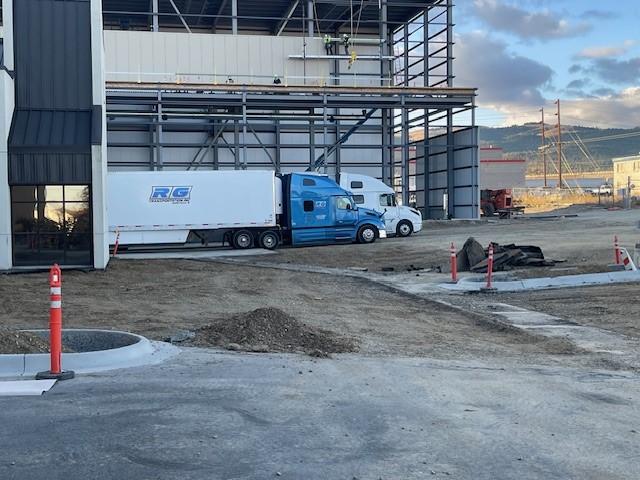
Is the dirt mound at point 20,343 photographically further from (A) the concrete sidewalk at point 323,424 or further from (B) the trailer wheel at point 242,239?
(B) the trailer wheel at point 242,239

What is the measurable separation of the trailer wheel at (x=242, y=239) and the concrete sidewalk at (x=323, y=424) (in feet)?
83.9

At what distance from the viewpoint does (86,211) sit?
76.6 ft

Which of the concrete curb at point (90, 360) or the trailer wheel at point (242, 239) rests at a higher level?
the trailer wheel at point (242, 239)

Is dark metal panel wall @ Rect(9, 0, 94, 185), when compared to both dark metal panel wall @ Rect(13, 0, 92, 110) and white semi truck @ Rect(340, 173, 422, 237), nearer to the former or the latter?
dark metal panel wall @ Rect(13, 0, 92, 110)

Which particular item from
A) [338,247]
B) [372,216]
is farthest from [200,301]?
[372,216]

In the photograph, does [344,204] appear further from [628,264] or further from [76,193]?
[628,264]

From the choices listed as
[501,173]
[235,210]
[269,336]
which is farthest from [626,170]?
[269,336]

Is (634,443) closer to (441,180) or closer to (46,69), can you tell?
(46,69)

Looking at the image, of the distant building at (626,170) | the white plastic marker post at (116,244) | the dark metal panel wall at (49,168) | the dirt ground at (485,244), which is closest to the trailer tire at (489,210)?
the dirt ground at (485,244)

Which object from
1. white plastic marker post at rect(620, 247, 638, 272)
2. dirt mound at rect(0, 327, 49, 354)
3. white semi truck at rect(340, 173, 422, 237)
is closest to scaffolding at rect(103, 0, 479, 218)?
white semi truck at rect(340, 173, 422, 237)

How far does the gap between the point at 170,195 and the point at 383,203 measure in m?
11.8

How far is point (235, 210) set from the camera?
34250mm

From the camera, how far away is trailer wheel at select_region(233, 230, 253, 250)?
114 feet

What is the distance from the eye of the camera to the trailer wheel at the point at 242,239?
34.7 metres
